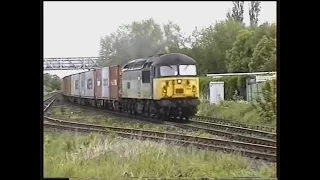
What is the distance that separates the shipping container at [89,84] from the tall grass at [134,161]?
17.8 inches

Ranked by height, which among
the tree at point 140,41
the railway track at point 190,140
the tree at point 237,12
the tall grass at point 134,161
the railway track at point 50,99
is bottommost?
the tall grass at point 134,161

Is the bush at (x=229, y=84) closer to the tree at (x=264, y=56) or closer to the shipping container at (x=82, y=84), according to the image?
the tree at (x=264, y=56)

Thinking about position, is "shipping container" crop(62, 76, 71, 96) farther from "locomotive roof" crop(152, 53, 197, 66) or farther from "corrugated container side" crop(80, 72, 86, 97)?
"locomotive roof" crop(152, 53, 197, 66)

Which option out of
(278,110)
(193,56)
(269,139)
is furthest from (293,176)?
(193,56)

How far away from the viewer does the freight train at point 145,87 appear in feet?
13.0

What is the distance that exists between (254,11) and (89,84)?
1.58 m

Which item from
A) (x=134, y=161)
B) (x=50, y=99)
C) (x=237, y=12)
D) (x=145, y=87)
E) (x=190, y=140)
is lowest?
(x=134, y=161)

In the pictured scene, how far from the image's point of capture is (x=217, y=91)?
152 inches

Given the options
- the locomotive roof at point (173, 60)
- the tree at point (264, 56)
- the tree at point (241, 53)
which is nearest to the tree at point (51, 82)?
the locomotive roof at point (173, 60)

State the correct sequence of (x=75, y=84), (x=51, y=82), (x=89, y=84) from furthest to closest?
1. (x=89, y=84)
2. (x=75, y=84)
3. (x=51, y=82)

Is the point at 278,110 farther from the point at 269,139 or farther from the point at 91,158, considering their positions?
the point at 91,158

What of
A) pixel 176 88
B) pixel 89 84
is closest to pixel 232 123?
pixel 176 88

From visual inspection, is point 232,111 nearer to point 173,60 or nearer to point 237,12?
point 173,60
